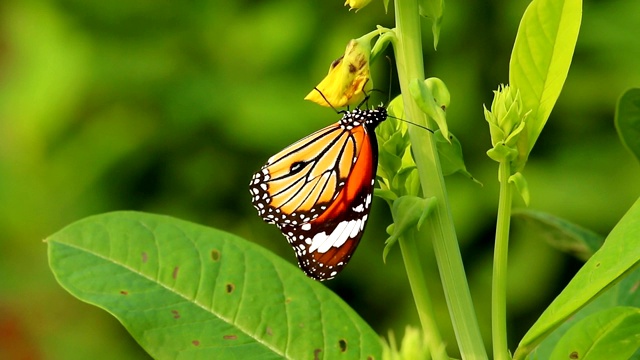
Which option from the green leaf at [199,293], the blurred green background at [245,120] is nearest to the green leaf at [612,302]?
the green leaf at [199,293]

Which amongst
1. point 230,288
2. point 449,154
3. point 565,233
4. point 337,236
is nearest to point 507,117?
point 449,154

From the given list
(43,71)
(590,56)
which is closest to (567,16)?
(590,56)

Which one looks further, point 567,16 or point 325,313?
point 325,313

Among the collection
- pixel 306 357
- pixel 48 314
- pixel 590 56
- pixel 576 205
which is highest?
pixel 590 56

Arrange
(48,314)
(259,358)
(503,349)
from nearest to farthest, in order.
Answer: (503,349), (259,358), (48,314)

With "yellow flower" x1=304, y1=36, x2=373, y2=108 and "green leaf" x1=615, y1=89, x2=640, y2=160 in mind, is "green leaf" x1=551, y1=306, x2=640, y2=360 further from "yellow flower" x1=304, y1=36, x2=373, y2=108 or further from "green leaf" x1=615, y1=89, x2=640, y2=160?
"green leaf" x1=615, y1=89, x2=640, y2=160

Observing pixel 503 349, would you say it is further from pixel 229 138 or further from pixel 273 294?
pixel 229 138

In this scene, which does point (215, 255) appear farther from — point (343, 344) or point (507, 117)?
point (507, 117)

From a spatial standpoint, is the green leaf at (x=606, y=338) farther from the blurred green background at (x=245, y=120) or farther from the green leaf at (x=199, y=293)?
the blurred green background at (x=245, y=120)
